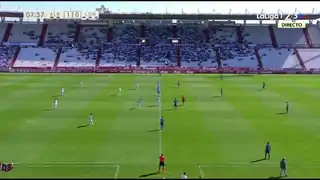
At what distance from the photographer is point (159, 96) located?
49.5 metres

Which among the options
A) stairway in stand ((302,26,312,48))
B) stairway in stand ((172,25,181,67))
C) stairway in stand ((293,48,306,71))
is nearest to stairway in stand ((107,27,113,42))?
stairway in stand ((172,25,181,67))

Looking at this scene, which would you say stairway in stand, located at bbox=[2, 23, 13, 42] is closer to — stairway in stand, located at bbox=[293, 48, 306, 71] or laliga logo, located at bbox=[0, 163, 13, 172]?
stairway in stand, located at bbox=[293, 48, 306, 71]

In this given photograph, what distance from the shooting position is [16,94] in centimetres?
5100

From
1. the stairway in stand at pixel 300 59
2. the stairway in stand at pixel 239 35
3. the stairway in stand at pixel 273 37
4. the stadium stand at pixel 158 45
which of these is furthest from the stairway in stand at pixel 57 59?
the stairway in stand at pixel 300 59

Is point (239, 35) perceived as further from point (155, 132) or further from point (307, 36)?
point (155, 132)

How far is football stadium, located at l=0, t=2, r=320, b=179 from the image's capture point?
26.0 metres

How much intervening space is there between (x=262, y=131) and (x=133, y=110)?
12.9 meters

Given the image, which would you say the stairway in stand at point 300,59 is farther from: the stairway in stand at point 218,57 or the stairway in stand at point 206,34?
the stairway in stand at point 206,34

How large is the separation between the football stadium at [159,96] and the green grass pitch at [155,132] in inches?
4.2

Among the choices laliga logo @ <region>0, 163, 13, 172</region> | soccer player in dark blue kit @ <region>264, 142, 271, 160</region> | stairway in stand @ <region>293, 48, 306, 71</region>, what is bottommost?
laliga logo @ <region>0, 163, 13, 172</region>

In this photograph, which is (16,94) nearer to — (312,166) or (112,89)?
(112,89)

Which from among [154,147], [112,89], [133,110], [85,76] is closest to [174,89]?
[112,89]

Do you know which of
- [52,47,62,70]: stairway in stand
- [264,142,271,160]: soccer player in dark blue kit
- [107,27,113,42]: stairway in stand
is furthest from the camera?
[107,27,113,42]: stairway in stand

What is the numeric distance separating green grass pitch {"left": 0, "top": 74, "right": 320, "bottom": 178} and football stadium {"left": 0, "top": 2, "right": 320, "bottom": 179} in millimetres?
106
